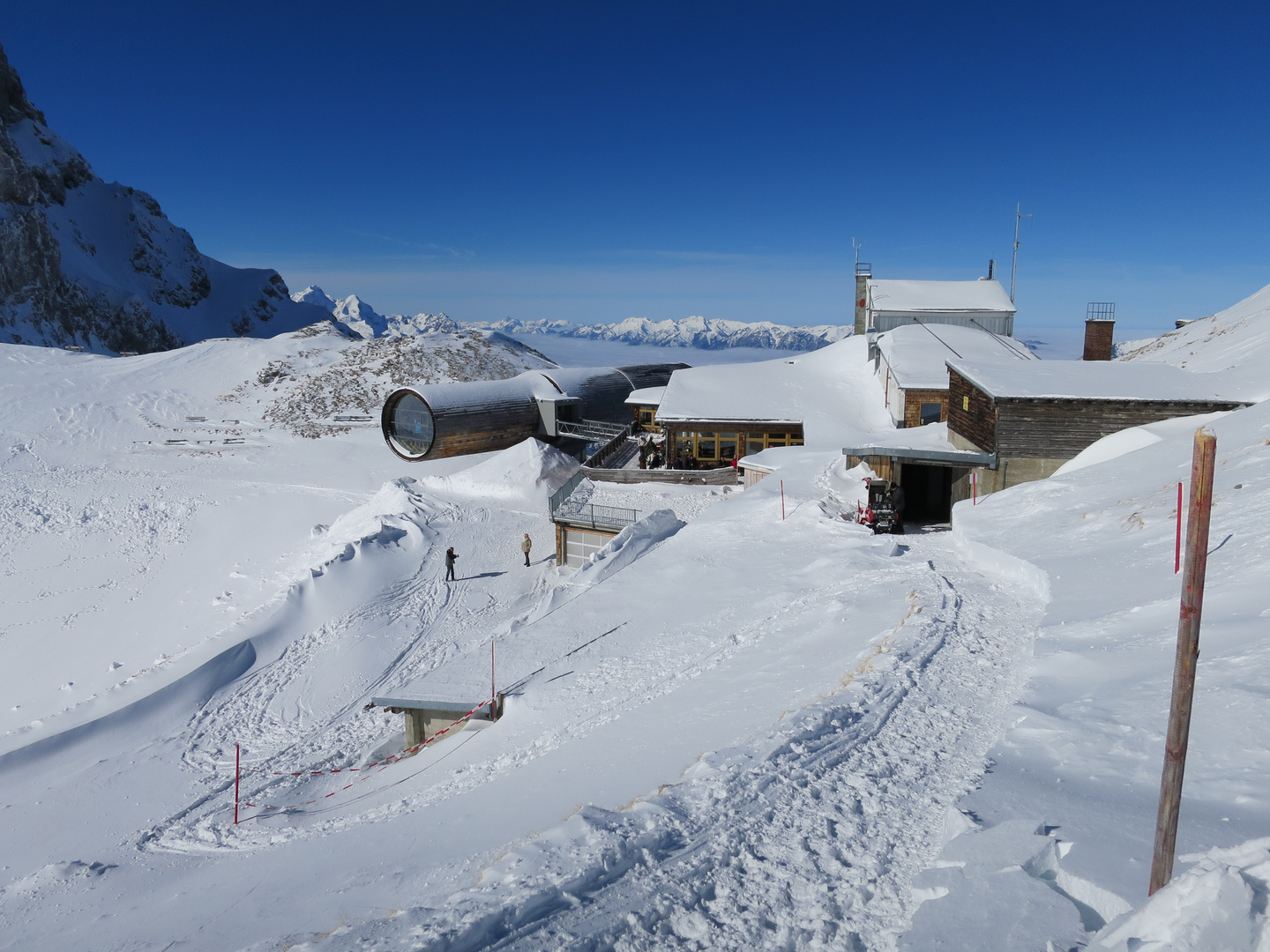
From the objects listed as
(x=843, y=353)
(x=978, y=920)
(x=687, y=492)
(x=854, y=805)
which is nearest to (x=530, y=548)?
(x=687, y=492)

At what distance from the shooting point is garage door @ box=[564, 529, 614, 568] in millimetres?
18438

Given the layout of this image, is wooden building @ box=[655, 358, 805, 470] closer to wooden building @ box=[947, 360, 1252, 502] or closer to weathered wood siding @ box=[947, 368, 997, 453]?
weathered wood siding @ box=[947, 368, 997, 453]

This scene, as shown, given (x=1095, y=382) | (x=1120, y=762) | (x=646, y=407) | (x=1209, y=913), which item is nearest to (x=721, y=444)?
(x=646, y=407)

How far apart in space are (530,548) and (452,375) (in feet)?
87.2

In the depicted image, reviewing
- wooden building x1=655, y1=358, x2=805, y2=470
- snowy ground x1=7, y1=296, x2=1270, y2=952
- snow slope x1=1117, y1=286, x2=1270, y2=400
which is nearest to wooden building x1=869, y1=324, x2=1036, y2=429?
wooden building x1=655, y1=358, x2=805, y2=470

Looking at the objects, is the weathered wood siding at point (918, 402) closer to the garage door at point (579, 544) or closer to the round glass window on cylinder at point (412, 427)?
the garage door at point (579, 544)

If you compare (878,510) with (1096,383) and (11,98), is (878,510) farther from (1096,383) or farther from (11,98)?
(11,98)

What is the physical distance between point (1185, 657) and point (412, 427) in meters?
28.3

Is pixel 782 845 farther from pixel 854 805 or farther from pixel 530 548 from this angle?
pixel 530 548

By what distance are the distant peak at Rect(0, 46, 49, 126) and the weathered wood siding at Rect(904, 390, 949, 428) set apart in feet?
330

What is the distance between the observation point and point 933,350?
89.0ft

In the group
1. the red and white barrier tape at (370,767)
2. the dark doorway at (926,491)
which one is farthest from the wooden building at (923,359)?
the red and white barrier tape at (370,767)

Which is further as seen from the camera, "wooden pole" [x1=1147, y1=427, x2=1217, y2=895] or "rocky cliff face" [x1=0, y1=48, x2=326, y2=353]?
"rocky cliff face" [x1=0, y1=48, x2=326, y2=353]

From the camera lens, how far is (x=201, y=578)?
18484 mm
